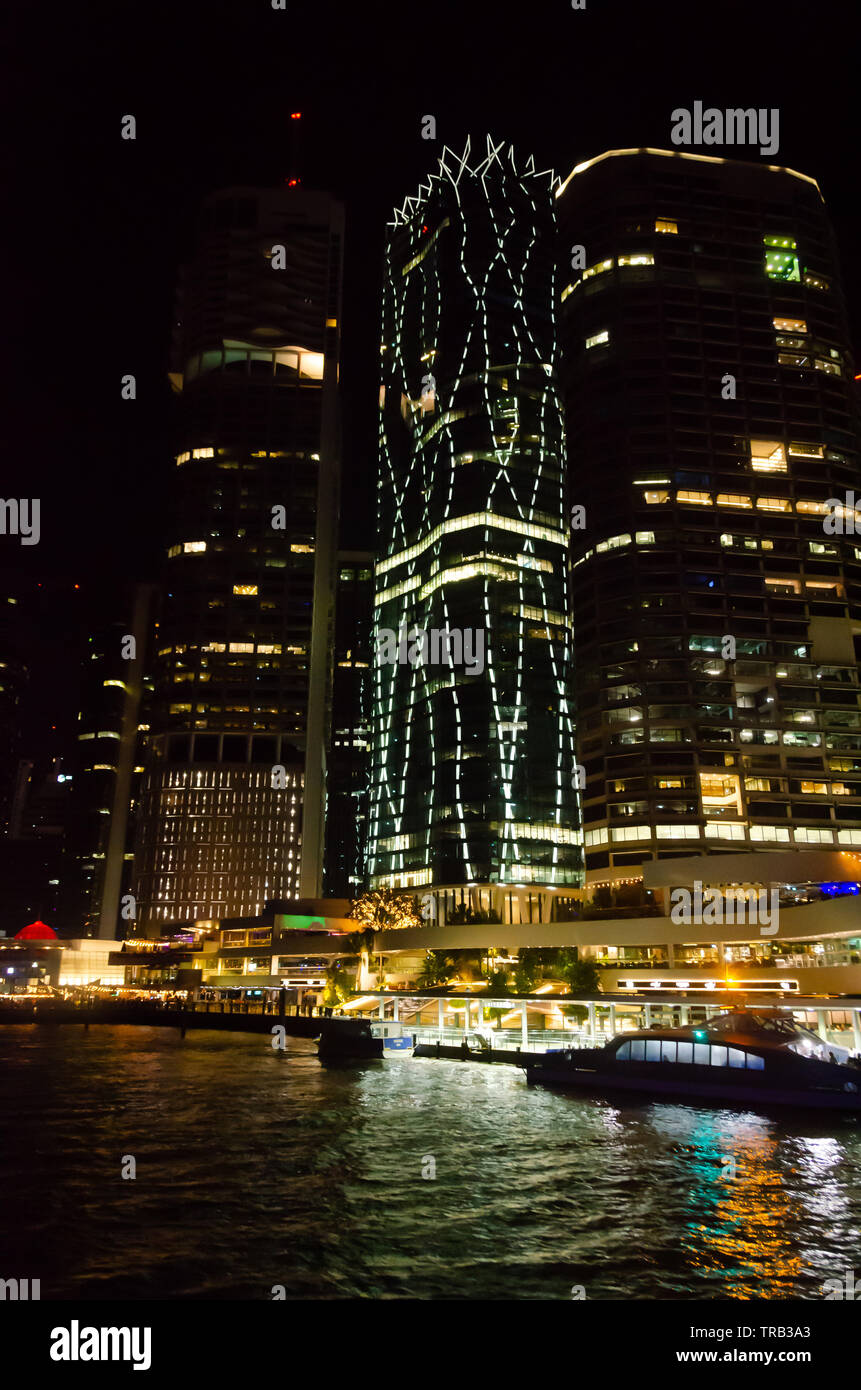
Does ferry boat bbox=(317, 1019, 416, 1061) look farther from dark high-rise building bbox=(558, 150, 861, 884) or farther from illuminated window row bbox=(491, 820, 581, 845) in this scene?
illuminated window row bbox=(491, 820, 581, 845)

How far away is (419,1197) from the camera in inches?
1091

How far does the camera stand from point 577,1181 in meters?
29.8

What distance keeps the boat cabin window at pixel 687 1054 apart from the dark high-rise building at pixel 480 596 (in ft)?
339

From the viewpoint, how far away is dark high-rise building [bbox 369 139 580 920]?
527 ft

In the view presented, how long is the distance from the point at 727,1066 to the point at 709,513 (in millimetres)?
113713

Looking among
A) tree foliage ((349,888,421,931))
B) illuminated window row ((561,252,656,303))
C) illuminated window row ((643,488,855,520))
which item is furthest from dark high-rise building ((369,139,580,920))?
illuminated window row ((643,488,855,520))

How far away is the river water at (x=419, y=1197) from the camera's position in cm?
2069

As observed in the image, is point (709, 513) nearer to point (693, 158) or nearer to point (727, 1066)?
point (693, 158)

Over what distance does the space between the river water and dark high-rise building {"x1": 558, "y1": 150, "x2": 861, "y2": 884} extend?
3603 inches

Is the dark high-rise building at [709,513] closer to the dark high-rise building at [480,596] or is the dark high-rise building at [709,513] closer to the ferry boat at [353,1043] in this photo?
the dark high-rise building at [480,596]

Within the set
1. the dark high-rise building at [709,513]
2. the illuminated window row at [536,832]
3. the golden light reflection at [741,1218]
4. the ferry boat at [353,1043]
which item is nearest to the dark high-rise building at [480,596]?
the illuminated window row at [536,832]
